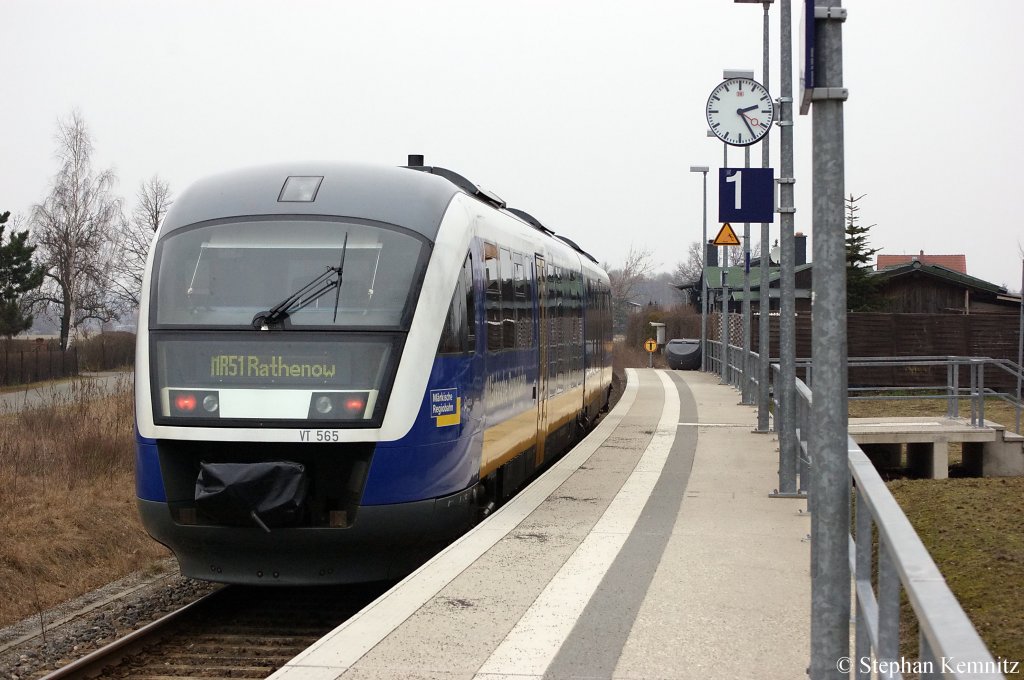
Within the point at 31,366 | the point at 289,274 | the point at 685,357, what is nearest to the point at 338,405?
the point at 289,274

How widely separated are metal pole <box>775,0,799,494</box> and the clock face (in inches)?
26.3

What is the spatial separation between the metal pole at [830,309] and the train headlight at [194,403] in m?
5.08

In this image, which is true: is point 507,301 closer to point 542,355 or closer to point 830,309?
point 542,355

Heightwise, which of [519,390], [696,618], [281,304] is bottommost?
[696,618]

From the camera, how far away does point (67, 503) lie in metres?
13.8

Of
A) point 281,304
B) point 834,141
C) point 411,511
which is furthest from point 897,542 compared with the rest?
point 281,304

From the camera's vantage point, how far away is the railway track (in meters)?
7.18

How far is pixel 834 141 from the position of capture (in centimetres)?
355

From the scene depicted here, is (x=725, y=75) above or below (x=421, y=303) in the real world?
above

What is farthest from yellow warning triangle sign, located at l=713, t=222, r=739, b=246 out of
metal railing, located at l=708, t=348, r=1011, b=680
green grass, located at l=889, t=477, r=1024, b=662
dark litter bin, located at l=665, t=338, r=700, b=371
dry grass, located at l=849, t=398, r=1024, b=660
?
dark litter bin, located at l=665, t=338, r=700, b=371

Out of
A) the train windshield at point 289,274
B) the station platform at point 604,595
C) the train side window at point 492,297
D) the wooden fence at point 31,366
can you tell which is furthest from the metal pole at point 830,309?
the wooden fence at point 31,366

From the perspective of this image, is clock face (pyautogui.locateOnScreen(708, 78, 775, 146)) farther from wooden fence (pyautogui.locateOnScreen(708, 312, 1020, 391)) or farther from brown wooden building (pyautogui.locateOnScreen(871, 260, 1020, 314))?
brown wooden building (pyautogui.locateOnScreen(871, 260, 1020, 314))

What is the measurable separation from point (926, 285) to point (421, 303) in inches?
1566

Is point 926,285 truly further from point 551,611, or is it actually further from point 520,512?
point 551,611
